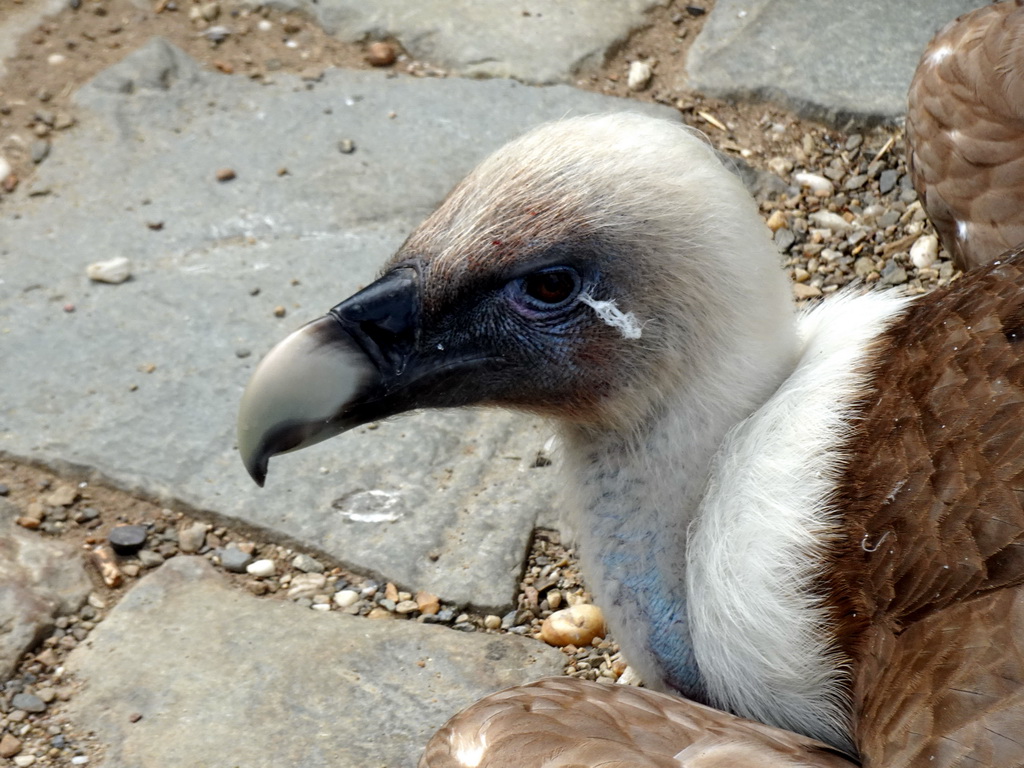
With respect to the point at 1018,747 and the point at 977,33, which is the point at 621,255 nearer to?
the point at 1018,747

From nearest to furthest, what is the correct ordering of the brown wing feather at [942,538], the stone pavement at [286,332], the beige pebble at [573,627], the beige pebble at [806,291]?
1. the brown wing feather at [942,538]
2. the stone pavement at [286,332]
3. the beige pebble at [573,627]
4. the beige pebble at [806,291]

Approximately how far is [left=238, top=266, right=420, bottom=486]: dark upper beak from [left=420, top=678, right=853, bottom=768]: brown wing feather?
0.52 meters

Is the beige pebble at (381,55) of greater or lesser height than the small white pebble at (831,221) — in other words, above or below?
below

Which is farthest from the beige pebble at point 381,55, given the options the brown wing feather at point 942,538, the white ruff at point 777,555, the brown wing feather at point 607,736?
the brown wing feather at point 607,736

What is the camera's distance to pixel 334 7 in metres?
4.89

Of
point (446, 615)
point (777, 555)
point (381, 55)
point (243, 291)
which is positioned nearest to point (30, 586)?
point (446, 615)

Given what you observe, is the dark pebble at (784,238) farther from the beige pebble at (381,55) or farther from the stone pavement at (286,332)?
the beige pebble at (381,55)

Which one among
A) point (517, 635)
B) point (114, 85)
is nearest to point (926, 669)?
point (517, 635)

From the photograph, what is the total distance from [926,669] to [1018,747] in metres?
0.19

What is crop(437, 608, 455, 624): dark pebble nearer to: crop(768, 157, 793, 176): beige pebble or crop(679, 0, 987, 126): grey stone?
crop(768, 157, 793, 176): beige pebble

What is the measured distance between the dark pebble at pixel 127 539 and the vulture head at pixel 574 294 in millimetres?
1070

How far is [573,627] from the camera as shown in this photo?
298cm

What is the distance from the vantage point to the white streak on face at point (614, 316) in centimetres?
231

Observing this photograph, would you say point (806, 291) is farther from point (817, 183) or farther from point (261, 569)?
point (261, 569)
